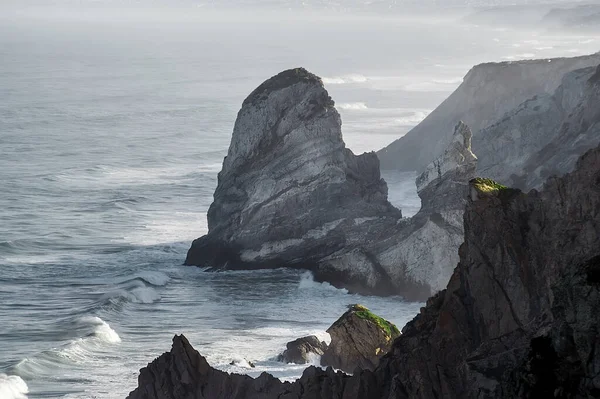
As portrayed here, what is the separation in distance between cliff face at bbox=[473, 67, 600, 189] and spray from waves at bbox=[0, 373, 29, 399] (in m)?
27.5

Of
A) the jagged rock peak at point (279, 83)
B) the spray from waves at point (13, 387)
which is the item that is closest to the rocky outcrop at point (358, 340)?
the spray from waves at point (13, 387)

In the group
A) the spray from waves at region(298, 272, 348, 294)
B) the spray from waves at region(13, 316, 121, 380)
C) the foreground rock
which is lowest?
the spray from waves at region(13, 316, 121, 380)

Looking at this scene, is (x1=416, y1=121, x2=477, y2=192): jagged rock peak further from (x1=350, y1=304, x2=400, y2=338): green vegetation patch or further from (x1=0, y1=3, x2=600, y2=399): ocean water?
(x1=350, y1=304, x2=400, y2=338): green vegetation patch

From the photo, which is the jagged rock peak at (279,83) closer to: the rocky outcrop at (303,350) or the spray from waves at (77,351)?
the spray from waves at (77,351)

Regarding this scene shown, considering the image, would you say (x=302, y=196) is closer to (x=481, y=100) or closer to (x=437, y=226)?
(x=437, y=226)

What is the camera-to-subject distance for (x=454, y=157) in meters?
52.7

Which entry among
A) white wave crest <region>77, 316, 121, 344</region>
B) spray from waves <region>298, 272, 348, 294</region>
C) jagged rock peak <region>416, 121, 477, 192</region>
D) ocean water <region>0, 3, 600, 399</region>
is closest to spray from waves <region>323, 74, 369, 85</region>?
ocean water <region>0, 3, 600, 399</region>

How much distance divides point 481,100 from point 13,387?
44528 millimetres

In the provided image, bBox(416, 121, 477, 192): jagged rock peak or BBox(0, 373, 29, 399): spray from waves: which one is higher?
BBox(416, 121, 477, 192): jagged rock peak

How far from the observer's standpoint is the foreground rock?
2466 cm

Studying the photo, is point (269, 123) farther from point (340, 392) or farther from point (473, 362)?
point (473, 362)

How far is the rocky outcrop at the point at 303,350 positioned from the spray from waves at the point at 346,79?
128133 millimetres

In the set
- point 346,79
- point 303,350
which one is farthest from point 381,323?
point 346,79

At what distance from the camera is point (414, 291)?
167 feet
